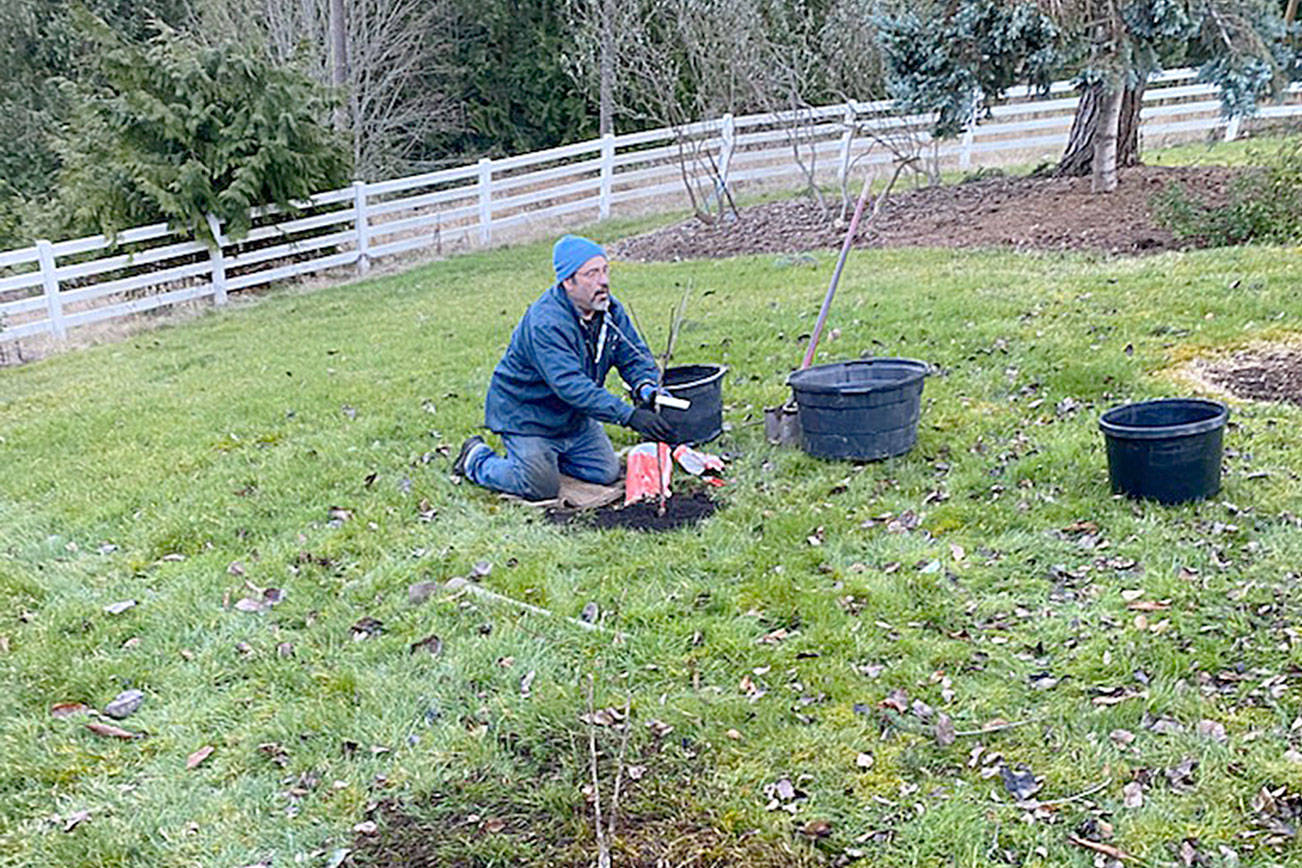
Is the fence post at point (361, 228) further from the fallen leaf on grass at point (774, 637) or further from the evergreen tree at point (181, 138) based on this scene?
the fallen leaf on grass at point (774, 637)

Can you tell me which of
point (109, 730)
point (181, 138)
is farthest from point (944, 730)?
point (181, 138)

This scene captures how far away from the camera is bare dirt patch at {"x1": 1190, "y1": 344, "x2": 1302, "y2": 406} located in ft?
17.5

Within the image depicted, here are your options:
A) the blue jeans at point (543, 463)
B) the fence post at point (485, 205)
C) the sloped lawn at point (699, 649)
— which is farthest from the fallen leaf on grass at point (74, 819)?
the fence post at point (485, 205)

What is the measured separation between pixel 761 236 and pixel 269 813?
32.9ft

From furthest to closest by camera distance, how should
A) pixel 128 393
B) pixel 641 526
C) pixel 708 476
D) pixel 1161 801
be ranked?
pixel 128 393 < pixel 708 476 < pixel 641 526 < pixel 1161 801

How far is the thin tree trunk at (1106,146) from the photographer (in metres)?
9.77

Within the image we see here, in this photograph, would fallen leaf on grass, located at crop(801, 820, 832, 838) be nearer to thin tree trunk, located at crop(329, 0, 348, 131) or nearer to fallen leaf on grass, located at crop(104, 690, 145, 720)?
fallen leaf on grass, located at crop(104, 690, 145, 720)

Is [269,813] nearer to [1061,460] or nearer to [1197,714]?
[1197,714]

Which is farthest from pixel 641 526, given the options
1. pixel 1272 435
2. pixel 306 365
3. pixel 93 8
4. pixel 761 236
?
pixel 93 8

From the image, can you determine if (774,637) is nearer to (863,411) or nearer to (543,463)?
(863,411)

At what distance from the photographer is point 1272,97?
374 inches

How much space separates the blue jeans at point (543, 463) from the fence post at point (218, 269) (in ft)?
27.9

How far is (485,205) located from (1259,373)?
440 inches

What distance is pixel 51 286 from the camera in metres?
11.2
